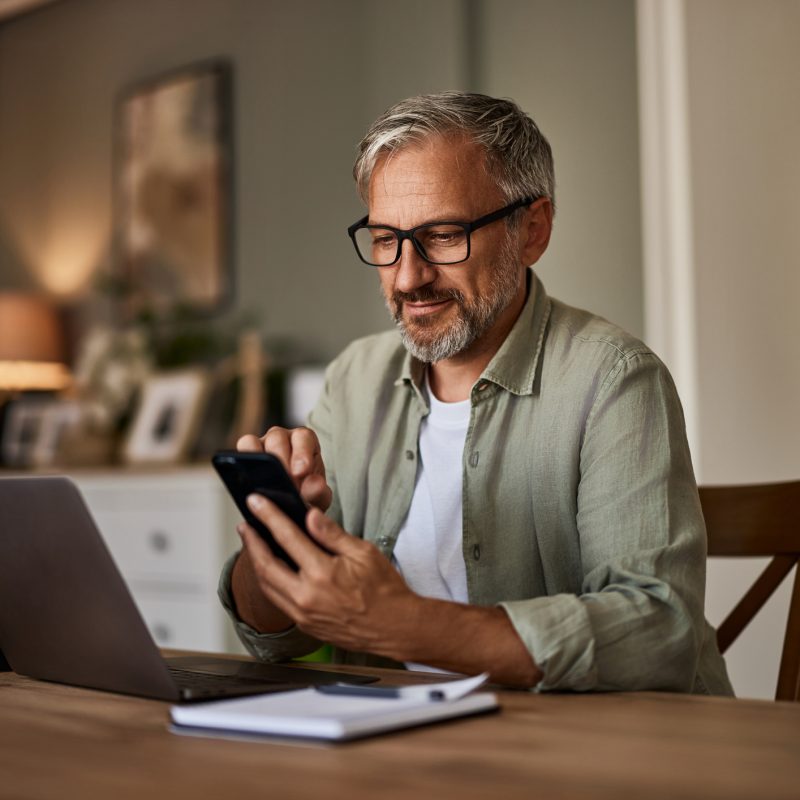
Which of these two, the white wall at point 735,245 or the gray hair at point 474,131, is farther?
the white wall at point 735,245

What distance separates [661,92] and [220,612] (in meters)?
1.88

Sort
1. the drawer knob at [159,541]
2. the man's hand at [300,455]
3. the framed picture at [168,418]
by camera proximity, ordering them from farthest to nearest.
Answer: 1. the framed picture at [168,418]
2. the drawer knob at [159,541]
3. the man's hand at [300,455]

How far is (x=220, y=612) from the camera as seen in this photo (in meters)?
3.25

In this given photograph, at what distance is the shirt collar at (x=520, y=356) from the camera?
1513mm

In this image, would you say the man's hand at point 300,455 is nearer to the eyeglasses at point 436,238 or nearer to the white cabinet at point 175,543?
the eyeglasses at point 436,238

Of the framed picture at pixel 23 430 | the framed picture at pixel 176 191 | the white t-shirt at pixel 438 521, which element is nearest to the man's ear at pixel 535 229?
the white t-shirt at pixel 438 521

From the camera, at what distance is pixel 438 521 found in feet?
5.14

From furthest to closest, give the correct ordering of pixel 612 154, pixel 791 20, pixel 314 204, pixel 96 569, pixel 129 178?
pixel 129 178 → pixel 314 204 → pixel 612 154 → pixel 791 20 → pixel 96 569

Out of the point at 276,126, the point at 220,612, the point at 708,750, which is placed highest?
the point at 276,126

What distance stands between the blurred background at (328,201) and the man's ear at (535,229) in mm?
766

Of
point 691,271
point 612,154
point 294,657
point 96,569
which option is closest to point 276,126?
point 612,154

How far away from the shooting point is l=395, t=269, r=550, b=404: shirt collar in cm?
151

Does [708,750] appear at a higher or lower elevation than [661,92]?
lower

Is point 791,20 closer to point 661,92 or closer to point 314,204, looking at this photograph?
point 661,92
